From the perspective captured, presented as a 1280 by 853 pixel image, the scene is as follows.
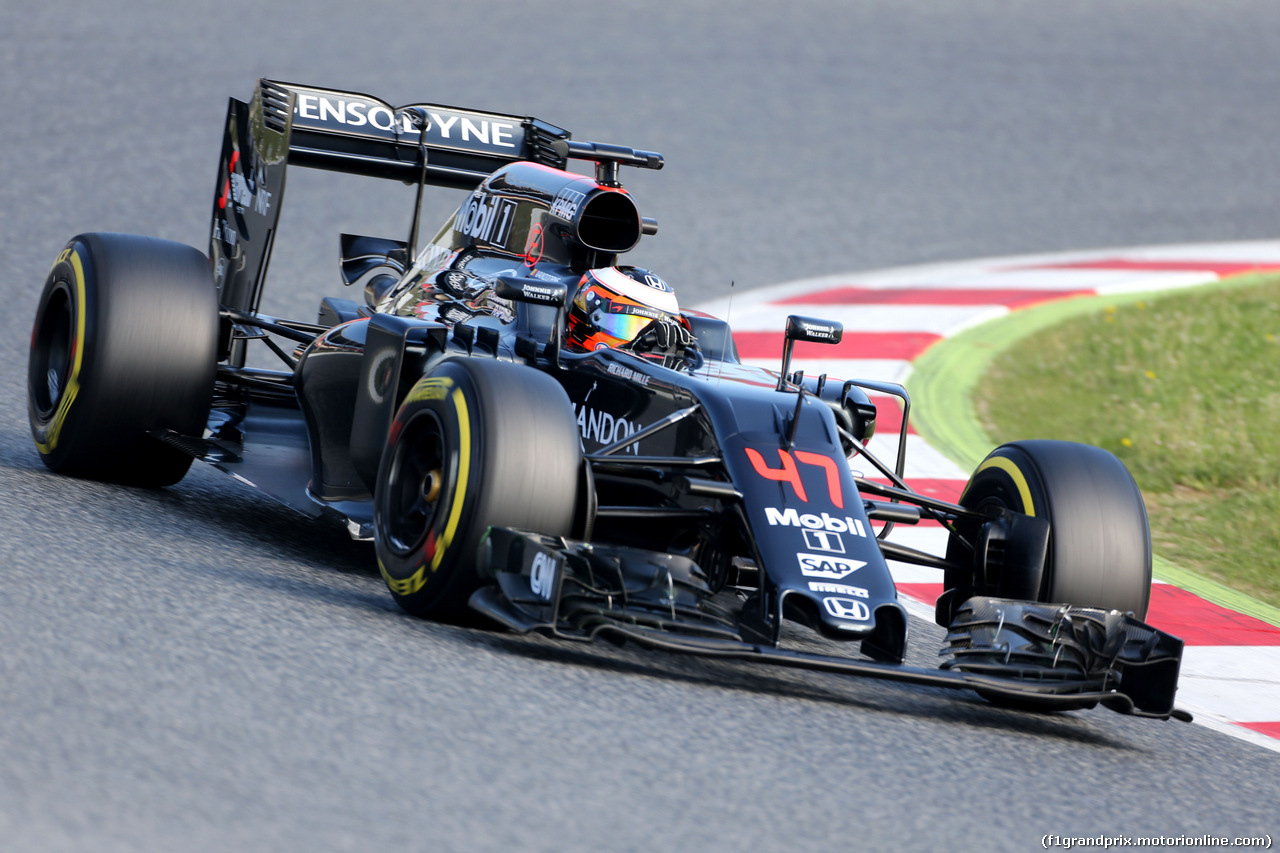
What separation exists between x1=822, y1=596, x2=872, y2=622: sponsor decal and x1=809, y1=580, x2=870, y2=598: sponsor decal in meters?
0.02

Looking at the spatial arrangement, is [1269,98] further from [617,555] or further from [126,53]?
[617,555]

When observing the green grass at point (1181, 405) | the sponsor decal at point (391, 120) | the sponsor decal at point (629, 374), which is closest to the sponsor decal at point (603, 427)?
the sponsor decal at point (629, 374)

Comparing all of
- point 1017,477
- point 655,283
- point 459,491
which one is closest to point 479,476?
point 459,491

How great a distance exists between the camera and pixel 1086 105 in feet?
58.5

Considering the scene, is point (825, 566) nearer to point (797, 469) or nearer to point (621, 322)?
point (797, 469)

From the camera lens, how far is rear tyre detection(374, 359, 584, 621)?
4.45 metres

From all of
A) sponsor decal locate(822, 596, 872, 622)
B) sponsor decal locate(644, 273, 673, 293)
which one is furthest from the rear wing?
sponsor decal locate(822, 596, 872, 622)

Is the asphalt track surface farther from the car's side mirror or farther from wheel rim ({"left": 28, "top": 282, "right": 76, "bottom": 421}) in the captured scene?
the car's side mirror

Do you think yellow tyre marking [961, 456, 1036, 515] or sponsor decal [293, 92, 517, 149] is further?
sponsor decal [293, 92, 517, 149]

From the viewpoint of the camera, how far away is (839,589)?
4414 mm

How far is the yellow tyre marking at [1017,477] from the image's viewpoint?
4996 millimetres

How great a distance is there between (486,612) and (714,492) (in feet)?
2.29

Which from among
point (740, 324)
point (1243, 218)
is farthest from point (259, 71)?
point (1243, 218)

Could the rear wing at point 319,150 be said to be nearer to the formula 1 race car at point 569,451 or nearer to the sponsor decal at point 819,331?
the formula 1 race car at point 569,451
